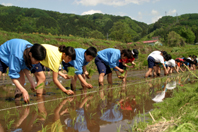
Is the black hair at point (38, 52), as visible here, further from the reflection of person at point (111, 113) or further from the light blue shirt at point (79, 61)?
the light blue shirt at point (79, 61)

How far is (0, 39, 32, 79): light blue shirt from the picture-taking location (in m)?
3.39

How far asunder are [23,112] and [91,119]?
119cm

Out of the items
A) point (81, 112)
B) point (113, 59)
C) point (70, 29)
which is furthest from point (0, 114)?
point (70, 29)

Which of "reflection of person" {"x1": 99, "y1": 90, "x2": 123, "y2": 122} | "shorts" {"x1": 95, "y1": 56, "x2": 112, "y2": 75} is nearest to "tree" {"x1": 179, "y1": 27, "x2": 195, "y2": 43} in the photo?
"shorts" {"x1": 95, "y1": 56, "x2": 112, "y2": 75}

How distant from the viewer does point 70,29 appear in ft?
366

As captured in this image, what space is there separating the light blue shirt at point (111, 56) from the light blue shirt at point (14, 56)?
3.22 m

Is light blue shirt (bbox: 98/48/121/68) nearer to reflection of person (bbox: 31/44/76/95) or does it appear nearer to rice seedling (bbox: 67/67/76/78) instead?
rice seedling (bbox: 67/67/76/78)

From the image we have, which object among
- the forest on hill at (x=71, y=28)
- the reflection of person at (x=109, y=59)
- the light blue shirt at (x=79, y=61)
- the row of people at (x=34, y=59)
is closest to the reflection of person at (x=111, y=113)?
the row of people at (x=34, y=59)

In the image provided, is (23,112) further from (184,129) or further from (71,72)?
(184,129)

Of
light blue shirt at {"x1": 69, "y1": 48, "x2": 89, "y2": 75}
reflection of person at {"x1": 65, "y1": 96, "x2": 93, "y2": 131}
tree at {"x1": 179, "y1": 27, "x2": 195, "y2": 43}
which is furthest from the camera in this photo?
tree at {"x1": 179, "y1": 27, "x2": 195, "y2": 43}

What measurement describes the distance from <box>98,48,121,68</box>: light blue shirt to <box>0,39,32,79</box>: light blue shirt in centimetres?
322

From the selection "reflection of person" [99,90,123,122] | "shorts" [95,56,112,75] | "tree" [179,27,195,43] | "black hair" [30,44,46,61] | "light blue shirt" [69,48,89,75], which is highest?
"tree" [179,27,195,43]

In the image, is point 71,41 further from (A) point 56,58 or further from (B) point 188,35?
(B) point 188,35

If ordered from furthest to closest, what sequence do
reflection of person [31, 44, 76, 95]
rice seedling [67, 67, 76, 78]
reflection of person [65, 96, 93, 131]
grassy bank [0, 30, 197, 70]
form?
grassy bank [0, 30, 197, 70] < rice seedling [67, 67, 76, 78] < reflection of person [31, 44, 76, 95] < reflection of person [65, 96, 93, 131]
